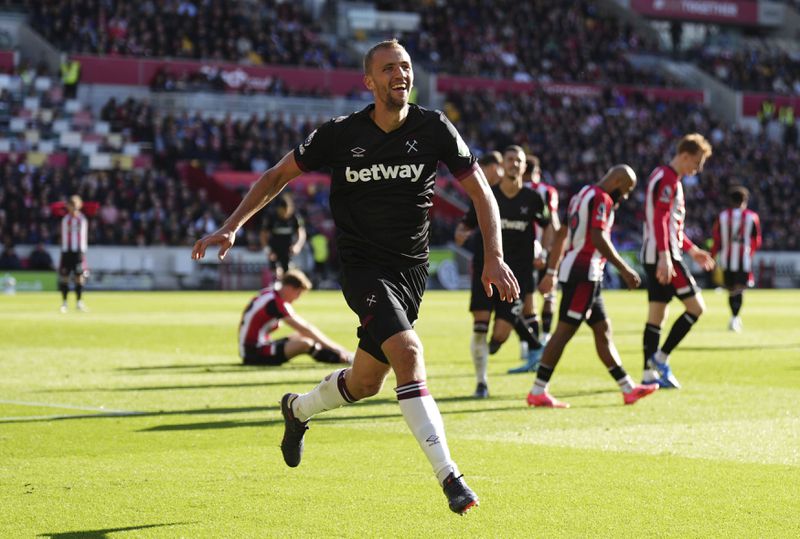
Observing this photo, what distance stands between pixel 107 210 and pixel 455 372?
28.6 m

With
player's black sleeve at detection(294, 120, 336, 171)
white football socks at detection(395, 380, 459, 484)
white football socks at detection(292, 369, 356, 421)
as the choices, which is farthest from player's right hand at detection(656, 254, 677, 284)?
white football socks at detection(395, 380, 459, 484)

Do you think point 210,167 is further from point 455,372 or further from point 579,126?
point 455,372

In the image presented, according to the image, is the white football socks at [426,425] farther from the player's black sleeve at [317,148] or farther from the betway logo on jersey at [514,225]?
the betway logo on jersey at [514,225]

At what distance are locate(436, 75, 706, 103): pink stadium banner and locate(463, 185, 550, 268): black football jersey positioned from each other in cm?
4060

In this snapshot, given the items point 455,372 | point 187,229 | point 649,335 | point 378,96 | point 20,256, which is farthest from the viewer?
point 187,229

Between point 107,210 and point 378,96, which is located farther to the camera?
point 107,210

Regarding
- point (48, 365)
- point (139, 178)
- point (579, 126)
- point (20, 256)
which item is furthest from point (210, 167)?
point (48, 365)

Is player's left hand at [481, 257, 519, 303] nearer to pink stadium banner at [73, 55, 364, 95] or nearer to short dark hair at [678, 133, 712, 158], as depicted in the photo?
short dark hair at [678, 133, 712, 158]

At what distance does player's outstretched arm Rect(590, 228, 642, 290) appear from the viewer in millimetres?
11648

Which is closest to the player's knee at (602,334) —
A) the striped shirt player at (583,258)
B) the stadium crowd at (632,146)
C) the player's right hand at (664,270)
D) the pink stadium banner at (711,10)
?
the striped shirt player at (583,258)

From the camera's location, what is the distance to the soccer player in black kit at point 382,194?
7.10 metres

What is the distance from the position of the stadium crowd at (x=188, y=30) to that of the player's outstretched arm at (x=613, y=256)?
39692 millimetres

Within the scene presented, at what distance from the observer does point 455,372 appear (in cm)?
1591

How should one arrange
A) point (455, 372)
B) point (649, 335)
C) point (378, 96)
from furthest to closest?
point (455, 372) → point (649, 335) → point (378, 96)
